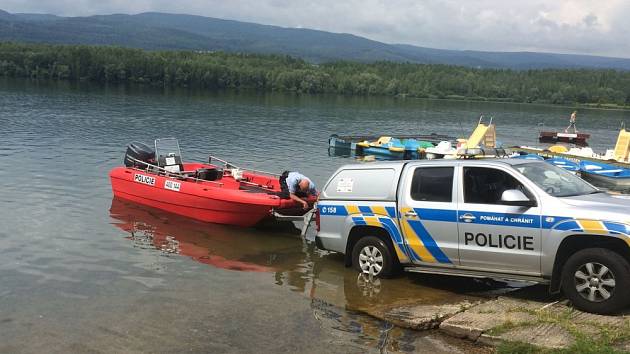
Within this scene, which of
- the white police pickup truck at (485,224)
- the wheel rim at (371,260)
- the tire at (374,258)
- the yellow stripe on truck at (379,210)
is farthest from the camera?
the wheel rim at (371,260)

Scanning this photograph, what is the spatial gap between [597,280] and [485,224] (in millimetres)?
1649

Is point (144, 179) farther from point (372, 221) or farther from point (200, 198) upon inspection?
point (372, 221)

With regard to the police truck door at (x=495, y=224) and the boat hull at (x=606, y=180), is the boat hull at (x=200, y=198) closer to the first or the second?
the police truck door at (x=495, y=224)

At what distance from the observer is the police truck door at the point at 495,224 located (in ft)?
27.5

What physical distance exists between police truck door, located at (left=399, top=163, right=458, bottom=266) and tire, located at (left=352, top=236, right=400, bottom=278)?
19.5 inches

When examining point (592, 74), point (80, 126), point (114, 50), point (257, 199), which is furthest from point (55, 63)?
point (592, 74)

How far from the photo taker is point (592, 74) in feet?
572

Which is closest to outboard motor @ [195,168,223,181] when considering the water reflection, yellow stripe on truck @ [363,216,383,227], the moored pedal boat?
the water reflection

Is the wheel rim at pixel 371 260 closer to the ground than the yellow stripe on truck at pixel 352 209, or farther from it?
closer to the ground

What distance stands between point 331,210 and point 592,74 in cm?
18435

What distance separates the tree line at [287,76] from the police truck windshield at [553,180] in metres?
122

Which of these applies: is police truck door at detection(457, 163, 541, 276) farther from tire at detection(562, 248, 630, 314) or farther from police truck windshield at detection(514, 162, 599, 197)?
tire at detection(562, 248, 630, 314)

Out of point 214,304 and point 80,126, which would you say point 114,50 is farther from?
point 214,304

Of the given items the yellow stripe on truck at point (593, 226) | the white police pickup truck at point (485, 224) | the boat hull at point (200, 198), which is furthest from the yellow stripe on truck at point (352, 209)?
the boat hull at point (200, 198)
